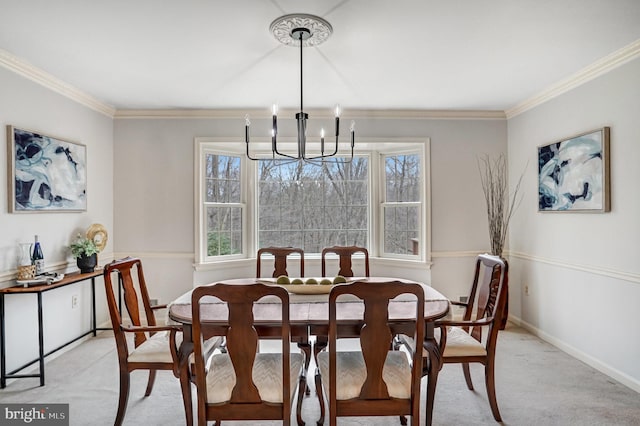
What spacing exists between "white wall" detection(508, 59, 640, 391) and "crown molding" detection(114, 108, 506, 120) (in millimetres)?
482

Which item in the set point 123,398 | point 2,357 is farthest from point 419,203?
point 2,357

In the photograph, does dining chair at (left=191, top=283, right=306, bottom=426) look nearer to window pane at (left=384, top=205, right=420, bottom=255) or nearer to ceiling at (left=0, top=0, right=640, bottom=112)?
ceiling at (left=0, top=0, right=640, bottom=112)

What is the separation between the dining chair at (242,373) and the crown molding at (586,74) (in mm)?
2991

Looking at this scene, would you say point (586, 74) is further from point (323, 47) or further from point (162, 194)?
point (162, 194)

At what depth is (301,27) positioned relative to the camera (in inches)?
92.2

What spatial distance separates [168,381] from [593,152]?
150 inches

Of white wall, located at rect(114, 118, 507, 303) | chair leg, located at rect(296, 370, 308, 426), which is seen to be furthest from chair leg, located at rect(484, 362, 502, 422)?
white wall, located at rect(114, 118, 507, 303)

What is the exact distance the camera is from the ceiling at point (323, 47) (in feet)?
7.09

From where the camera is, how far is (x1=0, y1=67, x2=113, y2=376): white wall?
286cm

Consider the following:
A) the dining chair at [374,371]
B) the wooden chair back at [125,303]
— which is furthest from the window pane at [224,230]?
the dining chair at [374,371]

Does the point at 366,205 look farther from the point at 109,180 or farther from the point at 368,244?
the point at 109,180

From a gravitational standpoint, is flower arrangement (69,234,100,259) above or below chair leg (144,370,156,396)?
above

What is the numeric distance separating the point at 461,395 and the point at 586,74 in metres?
2.76

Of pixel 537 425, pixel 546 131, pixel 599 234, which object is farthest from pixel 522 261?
pixel 537 425
